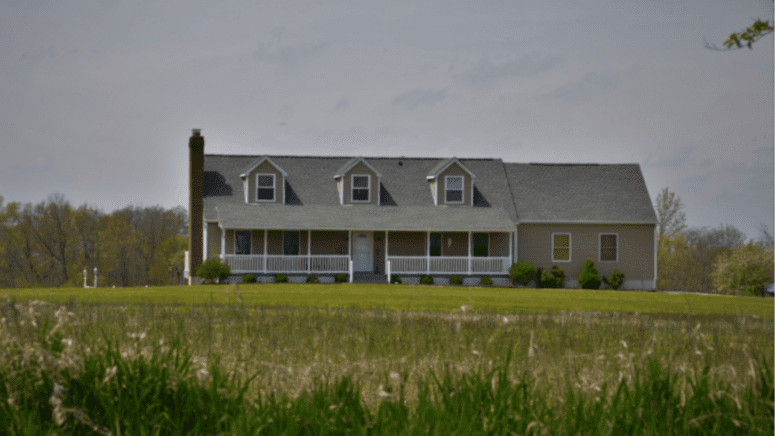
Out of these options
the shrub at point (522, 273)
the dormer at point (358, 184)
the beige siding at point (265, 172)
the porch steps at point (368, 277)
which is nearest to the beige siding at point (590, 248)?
the shrub at point (522, 273)

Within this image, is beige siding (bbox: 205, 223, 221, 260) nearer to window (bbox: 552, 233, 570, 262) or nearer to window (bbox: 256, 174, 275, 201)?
window (bbox: 256, 174, 275, 201)

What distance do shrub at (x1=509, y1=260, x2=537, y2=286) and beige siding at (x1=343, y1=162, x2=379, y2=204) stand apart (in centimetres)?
775

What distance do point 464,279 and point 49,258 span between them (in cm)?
3372

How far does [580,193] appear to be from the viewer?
36.1 meters

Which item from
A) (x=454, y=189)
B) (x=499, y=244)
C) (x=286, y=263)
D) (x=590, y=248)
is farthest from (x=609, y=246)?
(x=286, y=263)

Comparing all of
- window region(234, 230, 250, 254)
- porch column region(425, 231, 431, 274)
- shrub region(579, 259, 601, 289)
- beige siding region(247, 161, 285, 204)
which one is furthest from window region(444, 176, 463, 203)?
window region(234, 230, 250, 254)

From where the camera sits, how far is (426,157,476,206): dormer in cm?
3553

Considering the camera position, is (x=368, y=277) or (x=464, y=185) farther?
(x=464, y=185)

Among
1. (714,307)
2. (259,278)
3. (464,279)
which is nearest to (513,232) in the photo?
(464,279)

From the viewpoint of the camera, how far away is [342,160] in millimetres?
37406

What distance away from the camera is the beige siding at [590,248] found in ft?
111

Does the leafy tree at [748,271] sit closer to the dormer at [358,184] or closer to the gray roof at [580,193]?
the gray roof at [580,193]

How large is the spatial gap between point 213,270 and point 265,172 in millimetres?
6741

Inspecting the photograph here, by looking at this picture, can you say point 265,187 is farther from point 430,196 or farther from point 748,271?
point 748,271
